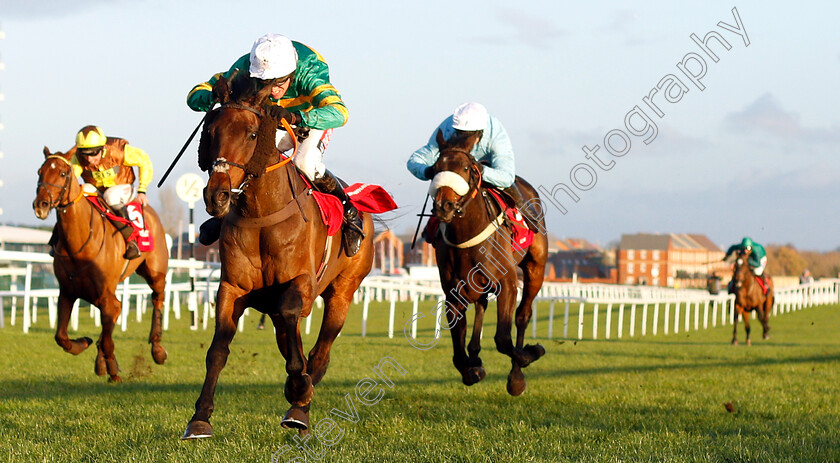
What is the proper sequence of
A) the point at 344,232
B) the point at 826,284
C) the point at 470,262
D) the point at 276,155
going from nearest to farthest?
the point at 276,155
the point at 344,232
the point at 470,262
the point at 826,284

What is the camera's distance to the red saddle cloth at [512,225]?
22.6 feet

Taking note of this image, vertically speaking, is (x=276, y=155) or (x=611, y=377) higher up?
(x=276, y=155)

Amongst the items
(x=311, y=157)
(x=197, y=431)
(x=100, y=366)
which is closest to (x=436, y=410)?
(x=311, y=157)

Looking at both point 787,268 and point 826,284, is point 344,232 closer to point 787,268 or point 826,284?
point 826,284

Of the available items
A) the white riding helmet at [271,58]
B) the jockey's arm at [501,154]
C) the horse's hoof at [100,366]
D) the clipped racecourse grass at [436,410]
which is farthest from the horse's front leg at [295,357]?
the horse's hoof at [100,366]

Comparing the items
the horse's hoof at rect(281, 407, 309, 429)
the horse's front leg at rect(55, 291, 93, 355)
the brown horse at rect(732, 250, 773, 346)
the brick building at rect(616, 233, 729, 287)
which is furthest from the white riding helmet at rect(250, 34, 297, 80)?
the brick building at rect(616, 233, 729, 287)

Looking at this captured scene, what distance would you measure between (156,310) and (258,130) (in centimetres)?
559

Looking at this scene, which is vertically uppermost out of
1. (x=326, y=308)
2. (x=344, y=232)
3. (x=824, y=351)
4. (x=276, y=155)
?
(x=276, y=155)

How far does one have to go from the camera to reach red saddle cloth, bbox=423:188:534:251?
271 inches

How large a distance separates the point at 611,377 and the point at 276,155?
18.4ft

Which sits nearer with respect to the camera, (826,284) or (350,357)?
(350,357)

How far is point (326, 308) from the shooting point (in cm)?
604

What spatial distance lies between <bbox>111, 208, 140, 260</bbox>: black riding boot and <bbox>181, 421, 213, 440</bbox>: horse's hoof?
4.57m

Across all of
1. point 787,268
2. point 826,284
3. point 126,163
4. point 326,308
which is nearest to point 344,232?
point 326,308
